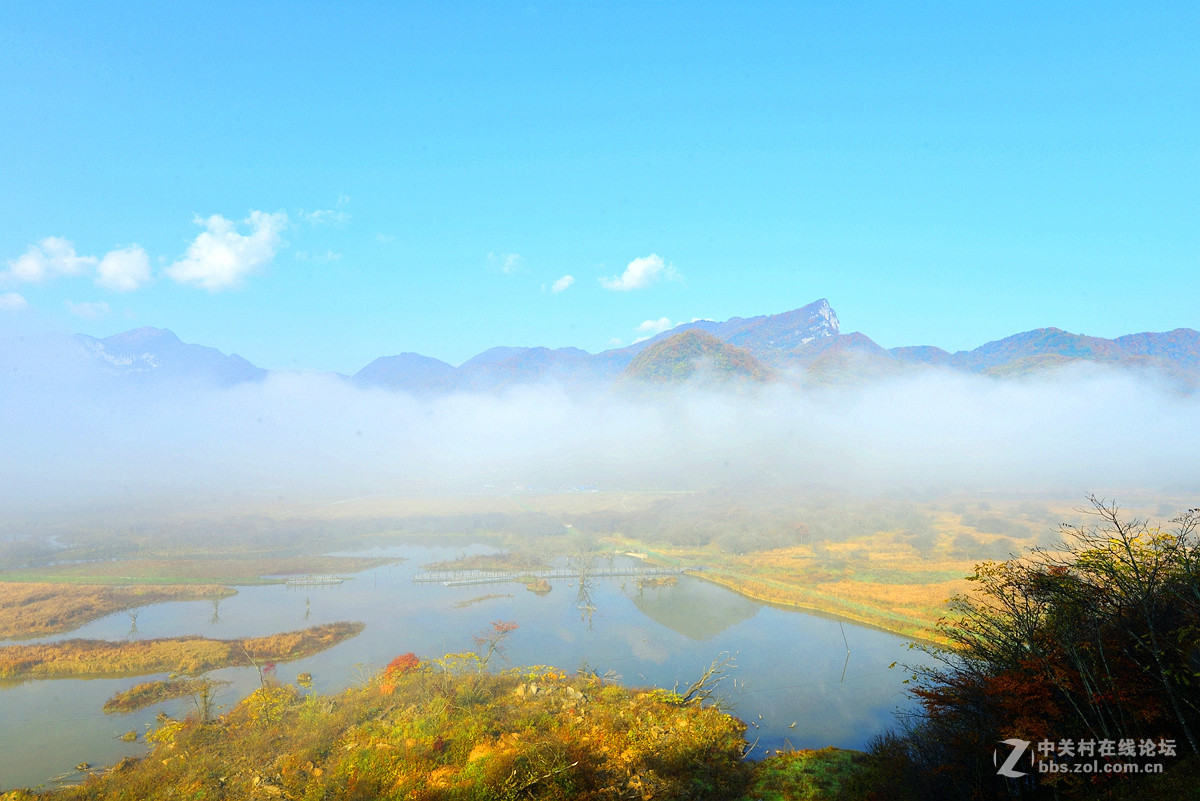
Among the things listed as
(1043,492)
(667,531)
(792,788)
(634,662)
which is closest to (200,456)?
(667,531)

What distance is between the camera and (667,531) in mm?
70500

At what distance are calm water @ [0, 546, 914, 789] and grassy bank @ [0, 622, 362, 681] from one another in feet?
3.94

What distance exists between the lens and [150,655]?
107ft

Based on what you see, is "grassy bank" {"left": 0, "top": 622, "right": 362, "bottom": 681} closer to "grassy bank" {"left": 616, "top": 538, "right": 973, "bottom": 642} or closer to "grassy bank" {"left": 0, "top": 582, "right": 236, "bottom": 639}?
"grassy bank" {"left": 0, "top": 582, "right": 236, "bottom": 639}

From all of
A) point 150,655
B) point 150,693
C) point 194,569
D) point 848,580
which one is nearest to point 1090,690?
point 150,693

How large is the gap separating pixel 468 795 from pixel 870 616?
33.0 metres

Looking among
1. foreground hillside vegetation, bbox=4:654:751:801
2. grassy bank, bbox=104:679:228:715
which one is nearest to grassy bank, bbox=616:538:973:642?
foreground hillside vegetation, bbox=4:654:751:801

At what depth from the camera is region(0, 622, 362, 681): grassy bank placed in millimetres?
30922

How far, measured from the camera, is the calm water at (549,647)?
2469 cm

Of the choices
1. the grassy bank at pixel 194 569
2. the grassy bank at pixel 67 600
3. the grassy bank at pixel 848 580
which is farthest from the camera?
the grassy bank at pixel 194 569

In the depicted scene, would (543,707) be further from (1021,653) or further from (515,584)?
(515,584)

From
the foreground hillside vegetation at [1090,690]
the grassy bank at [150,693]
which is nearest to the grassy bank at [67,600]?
the grassy bank at [150,693]

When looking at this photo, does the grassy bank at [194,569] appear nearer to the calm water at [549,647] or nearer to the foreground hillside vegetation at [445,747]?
the calm water at [549,647]

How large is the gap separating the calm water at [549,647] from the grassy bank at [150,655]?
3.94 ft
